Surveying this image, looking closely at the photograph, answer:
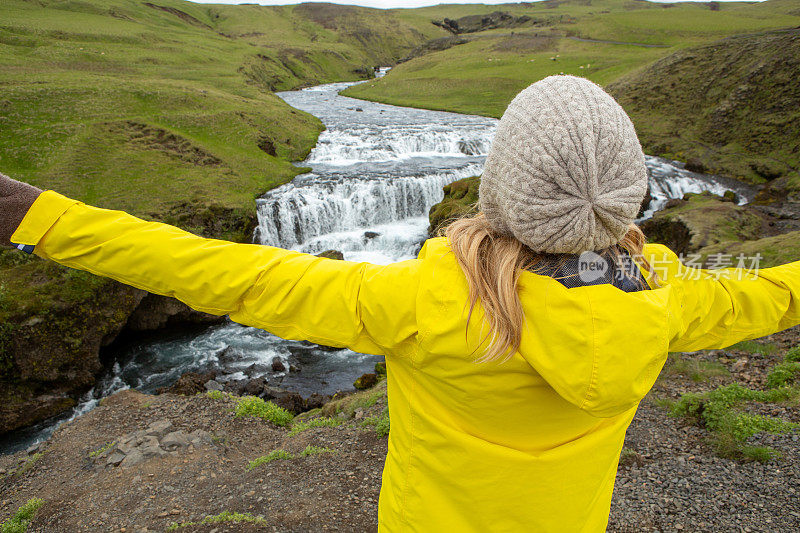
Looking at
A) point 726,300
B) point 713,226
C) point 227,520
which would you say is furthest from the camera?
point 713,226

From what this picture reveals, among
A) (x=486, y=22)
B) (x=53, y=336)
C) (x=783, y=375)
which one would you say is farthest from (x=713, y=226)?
(x=486, y=22)

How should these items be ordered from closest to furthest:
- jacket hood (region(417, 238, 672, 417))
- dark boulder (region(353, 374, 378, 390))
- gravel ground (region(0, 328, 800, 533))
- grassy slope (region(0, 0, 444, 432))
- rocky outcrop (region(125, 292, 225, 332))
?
jacket hood (region(417, 238, 672, 417)) < gravel ground (region(0, 328, 800, 533)) < dark boulder (region(353, 374, 378, 390)) < grassy slope (region(0, 0, 444, 432)) < rocky outcrop (region(125, 292, 225, 332))

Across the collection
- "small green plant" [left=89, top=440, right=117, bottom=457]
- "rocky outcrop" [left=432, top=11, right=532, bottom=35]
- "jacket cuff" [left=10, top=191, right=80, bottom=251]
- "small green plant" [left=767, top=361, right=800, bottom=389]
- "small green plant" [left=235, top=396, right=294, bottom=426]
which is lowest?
"small green plant" [left=89, top=440, right=117, bottom=457]

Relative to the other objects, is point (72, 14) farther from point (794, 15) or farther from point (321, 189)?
point (794, 15)

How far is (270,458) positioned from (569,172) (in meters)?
7.26

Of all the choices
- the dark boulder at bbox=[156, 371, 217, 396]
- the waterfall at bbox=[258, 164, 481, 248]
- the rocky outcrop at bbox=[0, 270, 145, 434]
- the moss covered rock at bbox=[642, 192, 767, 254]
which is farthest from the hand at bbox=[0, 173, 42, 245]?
the waterfall at bbox=[258, 164, 481, 248]

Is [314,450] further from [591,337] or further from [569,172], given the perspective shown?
[569,172]

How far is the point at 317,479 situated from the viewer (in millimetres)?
6445

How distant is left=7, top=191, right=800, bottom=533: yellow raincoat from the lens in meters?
1.31

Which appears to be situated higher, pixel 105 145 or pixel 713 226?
pixel 105 145

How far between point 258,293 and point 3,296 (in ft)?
48.0

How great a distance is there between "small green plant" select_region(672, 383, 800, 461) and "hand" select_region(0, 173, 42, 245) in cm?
798

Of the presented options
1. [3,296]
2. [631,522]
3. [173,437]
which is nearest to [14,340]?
[3,296]

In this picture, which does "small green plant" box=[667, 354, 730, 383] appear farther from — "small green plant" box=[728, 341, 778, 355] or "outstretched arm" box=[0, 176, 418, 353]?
"outstretched arm" box=[0, 176, 418, 353]
